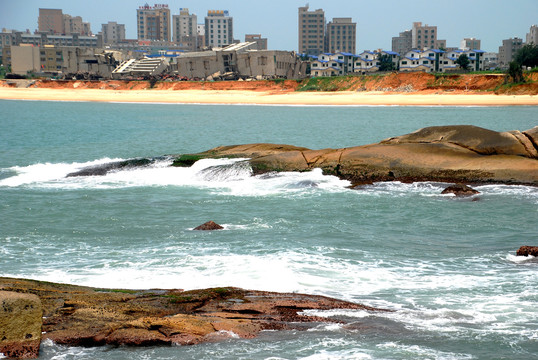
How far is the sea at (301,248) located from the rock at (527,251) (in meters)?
0.22

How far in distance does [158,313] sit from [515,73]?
7883 cm

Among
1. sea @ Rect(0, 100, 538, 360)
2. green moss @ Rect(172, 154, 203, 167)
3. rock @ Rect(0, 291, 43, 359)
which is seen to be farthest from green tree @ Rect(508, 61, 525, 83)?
rock @ Rect(0, 291, 43, 359)

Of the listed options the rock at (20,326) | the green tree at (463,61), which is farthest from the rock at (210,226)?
the green tree at (463,61)

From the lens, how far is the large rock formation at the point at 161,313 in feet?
29.4

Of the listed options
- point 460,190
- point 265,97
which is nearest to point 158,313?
point 460,190

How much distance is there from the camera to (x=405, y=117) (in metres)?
61.2

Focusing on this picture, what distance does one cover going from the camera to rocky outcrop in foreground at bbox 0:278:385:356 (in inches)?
352

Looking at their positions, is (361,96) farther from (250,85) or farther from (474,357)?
(474,357)

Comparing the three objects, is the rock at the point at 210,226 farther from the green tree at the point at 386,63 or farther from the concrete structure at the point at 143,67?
the green tree at the point at 386,63

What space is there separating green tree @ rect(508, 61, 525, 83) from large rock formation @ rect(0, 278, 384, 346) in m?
76.0

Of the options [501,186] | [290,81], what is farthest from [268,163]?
[290,81]

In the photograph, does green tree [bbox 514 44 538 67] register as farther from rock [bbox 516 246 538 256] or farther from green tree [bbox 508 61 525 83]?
rock [bbox 516 246 538 256]

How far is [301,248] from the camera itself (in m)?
14.8

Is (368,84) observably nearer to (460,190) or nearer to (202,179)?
(202,179)
